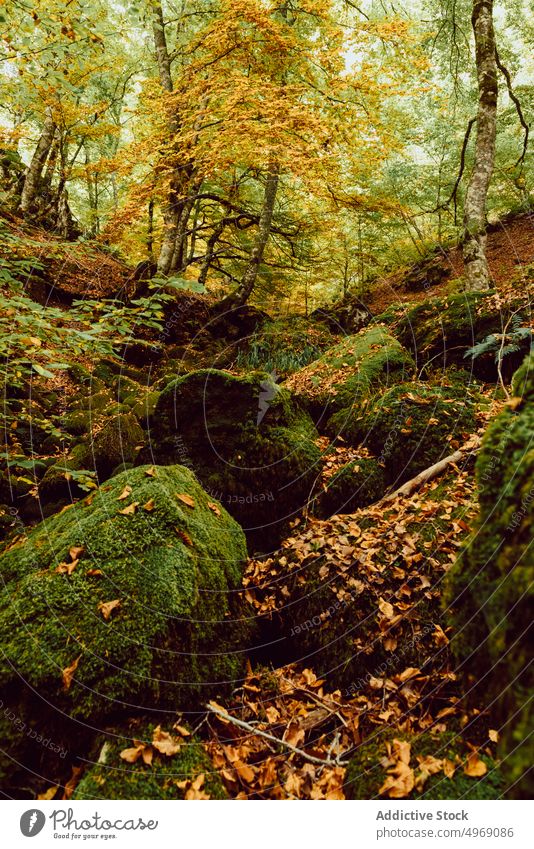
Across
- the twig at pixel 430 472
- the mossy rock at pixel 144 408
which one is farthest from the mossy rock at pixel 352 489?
the mossy rock at pixel 144 408

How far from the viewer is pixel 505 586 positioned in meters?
1.11

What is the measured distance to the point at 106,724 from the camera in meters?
2.05

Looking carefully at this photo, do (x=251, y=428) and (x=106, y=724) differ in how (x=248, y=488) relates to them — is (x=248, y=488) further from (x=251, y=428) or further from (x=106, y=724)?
(x=106, y=724)

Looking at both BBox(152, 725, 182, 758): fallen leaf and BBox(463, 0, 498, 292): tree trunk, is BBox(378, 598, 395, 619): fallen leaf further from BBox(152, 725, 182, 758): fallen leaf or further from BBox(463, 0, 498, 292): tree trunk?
BBox(463, 0, 498, 292): tree trunk

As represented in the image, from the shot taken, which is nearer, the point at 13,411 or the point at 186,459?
the point at 186,459

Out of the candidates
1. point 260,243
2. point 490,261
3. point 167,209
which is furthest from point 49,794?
point 490,261

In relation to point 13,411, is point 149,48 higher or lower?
higher

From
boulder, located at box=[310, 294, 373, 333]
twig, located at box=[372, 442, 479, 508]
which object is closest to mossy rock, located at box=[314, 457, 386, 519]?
twig, located at box=[372, 442, 479, 508]

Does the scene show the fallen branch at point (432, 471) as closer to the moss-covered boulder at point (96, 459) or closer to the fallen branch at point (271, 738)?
the fallen branch at point (271, 738)

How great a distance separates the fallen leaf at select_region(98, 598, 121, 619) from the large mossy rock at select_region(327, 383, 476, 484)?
9.85 feet

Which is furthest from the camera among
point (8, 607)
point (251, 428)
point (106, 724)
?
point (251, 428)

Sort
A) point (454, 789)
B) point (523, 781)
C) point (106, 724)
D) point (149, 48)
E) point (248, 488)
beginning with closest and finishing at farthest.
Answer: point (523, 781) → point (454, 789) → point (106, 724) → point (248, 488) → point (149, 48)

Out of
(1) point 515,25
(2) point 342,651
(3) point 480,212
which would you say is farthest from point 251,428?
(1) point 515,25
